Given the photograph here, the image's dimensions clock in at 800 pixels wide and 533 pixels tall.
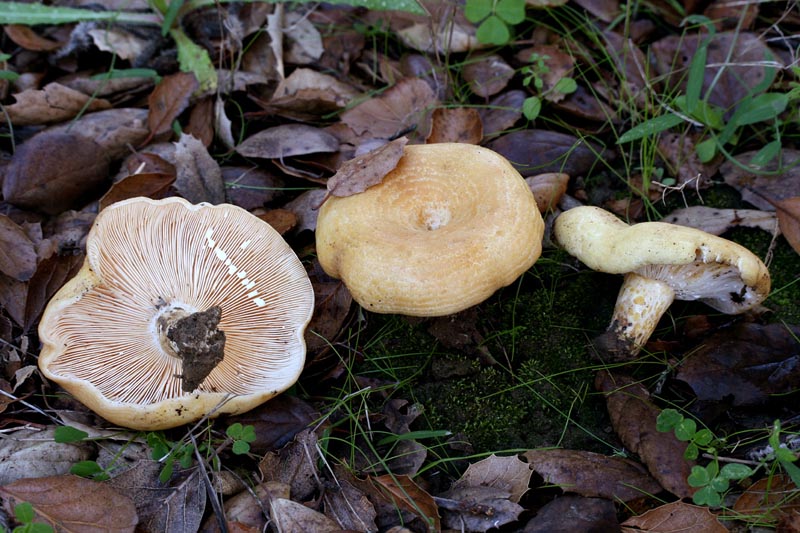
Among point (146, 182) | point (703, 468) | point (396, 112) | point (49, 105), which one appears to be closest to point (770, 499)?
point (703, 468)

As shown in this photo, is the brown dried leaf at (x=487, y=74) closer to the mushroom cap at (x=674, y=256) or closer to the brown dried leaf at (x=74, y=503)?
the mushroom cap at (x=674, y=256)

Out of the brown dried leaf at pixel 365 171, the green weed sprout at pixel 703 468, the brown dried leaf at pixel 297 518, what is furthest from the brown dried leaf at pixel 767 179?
the brown dried leaf at pixel 297 518

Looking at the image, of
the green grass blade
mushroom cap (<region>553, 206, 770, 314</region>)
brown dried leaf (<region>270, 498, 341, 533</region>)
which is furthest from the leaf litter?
mushroom cap (<region>553, 206, 770, 314</region>)

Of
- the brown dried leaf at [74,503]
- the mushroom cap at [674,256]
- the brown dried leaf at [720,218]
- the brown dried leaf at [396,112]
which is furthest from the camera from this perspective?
the brown dried leaf at [396,112]

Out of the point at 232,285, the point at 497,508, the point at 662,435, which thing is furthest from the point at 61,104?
the point at 662,435

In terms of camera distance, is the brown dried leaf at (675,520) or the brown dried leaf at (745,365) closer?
the brown dried leaf at (675,520)
